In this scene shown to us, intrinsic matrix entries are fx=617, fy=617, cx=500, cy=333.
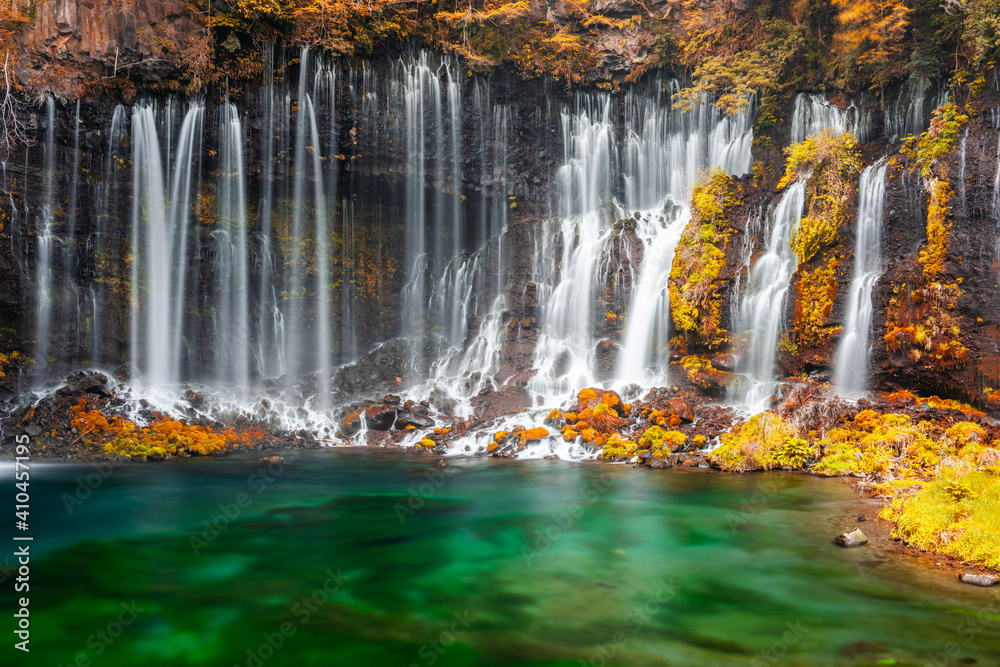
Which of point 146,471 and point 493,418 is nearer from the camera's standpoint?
point 146,471

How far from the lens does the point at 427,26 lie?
78.3 ft

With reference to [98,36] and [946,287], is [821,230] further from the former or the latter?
[98,36]

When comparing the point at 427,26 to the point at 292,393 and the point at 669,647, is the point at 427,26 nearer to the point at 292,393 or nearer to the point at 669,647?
the point at 292,393

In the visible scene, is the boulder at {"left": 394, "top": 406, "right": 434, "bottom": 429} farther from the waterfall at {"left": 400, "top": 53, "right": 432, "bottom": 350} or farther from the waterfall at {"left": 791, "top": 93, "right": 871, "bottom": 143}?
the waterfall at {"left": 791, "top": 93, "right": 871, "bottom": 143}

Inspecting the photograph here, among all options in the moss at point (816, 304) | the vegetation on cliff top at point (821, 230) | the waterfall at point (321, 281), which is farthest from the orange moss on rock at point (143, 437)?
the vegetation on cliff top at point (821, 230)

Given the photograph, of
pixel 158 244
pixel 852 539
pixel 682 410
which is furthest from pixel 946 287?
pixel 158 244

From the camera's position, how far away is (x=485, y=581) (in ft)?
23.6

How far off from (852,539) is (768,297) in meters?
11.5

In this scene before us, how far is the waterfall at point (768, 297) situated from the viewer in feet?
58.6

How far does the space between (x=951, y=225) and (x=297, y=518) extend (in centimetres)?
1660

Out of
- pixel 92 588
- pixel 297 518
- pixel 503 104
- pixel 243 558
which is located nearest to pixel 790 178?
pixel 503 104

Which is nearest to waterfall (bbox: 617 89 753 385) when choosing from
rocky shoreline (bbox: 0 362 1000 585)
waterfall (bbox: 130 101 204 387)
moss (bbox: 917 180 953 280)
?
rocky shoreline (bbox: 0 362 1000 585)

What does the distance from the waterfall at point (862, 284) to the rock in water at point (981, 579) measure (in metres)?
10.3

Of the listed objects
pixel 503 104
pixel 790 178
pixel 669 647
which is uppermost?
pixel 503 104
